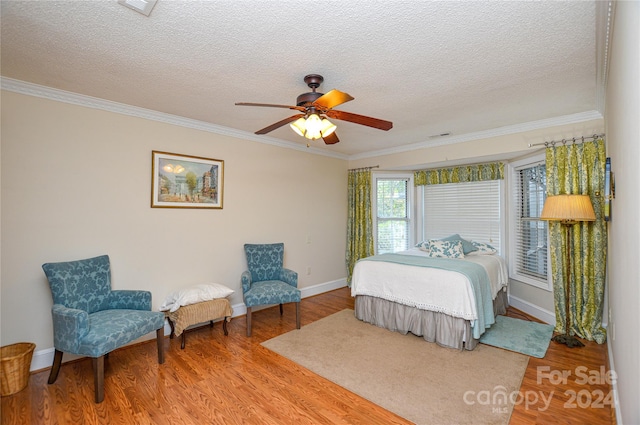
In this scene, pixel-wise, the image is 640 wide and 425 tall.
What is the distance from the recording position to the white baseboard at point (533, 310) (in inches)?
145

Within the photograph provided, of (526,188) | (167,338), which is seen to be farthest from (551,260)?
(167,338)

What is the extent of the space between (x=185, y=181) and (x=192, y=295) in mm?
1349

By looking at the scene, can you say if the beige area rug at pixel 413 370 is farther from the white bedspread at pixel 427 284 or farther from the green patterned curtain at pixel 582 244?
the green patterned curtain at pixel 582 244

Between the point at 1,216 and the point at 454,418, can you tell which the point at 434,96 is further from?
the point at 1,216

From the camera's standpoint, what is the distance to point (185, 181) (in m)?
3.63

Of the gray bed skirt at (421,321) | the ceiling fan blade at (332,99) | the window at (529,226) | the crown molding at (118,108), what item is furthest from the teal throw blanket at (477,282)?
the crown molding at (118,108)

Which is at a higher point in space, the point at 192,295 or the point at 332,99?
the point at 332,99

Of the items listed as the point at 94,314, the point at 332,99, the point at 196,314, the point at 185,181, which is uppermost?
the point at 332,99

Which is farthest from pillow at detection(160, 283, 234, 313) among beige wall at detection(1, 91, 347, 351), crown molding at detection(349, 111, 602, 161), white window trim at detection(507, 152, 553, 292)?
white window trim at detection(507, 152, 553, 292)

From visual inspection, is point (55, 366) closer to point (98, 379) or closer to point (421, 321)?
point (98, 379)

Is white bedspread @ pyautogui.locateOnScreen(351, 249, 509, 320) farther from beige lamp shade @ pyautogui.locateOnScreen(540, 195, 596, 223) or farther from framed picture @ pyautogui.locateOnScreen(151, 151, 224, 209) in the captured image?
framed picture @ pyautogui.locateOnScreen(151, 151, 224, 209)

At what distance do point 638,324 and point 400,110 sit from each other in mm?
2649

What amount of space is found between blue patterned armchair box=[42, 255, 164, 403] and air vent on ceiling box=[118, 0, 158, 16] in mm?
2137

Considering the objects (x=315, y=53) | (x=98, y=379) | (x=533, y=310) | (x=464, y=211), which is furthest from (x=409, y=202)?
(x=98, y=379)
